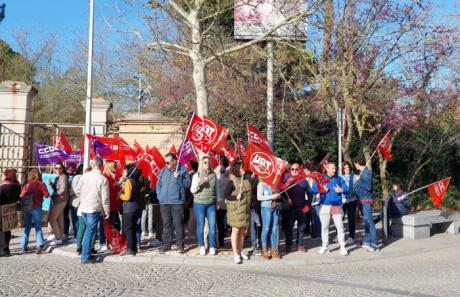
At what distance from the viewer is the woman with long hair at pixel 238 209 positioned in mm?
8250

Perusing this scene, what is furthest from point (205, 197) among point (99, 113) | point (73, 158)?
point (99, 113)

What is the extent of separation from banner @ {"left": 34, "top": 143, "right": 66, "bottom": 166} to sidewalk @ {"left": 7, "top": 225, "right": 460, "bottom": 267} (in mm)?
2631

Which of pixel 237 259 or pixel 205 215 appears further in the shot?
pixel 205 215

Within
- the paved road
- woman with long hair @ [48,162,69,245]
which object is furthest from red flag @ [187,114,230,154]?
woman with long hair @ [48,162,69,245]

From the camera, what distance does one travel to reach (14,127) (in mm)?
13516

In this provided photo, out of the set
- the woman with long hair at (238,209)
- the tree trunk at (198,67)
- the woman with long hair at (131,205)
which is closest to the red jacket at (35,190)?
the woman with long hair at (131,205)

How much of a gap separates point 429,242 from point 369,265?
10.5 ft

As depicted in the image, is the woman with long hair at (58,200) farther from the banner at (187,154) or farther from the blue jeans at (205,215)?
the blue jeans at (205,215)

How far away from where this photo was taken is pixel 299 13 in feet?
33.5

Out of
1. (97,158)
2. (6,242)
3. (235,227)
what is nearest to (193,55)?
(97,158)

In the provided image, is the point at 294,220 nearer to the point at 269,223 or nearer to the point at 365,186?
the point at 269,223

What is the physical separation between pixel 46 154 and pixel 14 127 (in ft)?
→ 5.00

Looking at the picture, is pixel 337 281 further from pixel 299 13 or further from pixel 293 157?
pixel 293 157

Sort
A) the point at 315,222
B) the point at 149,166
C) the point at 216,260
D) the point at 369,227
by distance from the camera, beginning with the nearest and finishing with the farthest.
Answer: the point at 216,260, the point at 369,227, the point at 149,166, the point at 315,222
